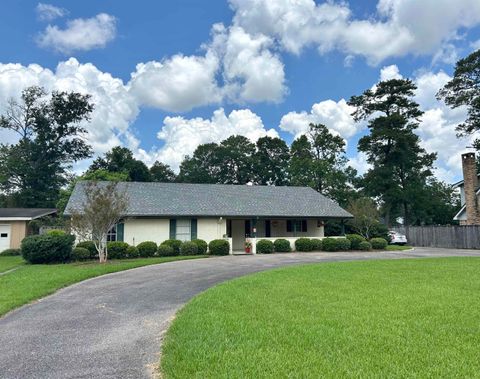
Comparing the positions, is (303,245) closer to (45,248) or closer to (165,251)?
(165,251)

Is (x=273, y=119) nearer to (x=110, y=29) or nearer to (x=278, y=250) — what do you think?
(x=278, y=250)

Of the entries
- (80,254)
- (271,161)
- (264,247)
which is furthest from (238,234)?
(271,161)

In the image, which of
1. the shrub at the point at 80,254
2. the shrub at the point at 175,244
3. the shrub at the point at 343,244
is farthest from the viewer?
the shrub at the point at 343,244

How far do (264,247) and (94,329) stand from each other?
17.0 meters

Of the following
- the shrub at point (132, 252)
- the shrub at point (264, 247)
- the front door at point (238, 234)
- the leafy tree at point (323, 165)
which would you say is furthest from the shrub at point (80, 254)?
the leafy tree at point (323, 165)

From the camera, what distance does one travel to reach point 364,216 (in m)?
28.3

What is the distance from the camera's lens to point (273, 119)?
35719mm

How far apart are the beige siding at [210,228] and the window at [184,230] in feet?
1.90

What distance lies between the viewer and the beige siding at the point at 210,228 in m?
23.3

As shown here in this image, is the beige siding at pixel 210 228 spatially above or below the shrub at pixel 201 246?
above

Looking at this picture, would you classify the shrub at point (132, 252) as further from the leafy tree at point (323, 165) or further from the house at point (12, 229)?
the leafy tree at point (323, 165)

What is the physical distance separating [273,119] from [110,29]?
20.8 meters

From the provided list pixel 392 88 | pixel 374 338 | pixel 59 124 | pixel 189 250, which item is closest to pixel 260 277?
pixel 374 338

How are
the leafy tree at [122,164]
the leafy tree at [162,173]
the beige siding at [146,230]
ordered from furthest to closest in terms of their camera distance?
the leafy tree at [162,173] → the leafy tree at [122,164] → the beige siding at [146,230]
